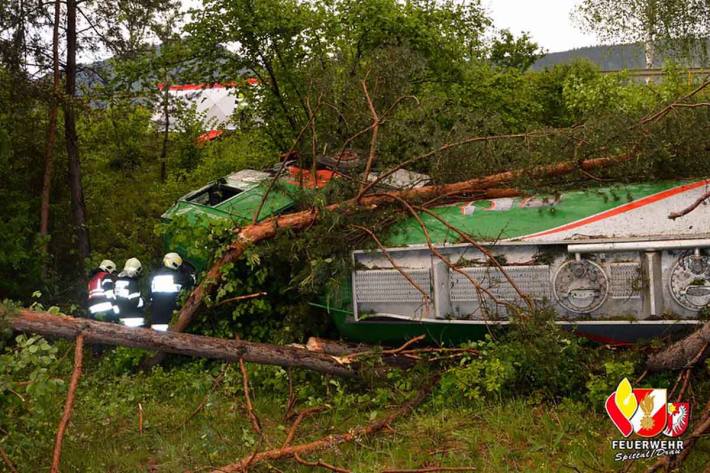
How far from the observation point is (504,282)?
7.05m

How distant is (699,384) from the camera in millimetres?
6289

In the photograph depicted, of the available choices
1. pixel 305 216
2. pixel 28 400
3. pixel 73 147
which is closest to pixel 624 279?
pixel 305 216

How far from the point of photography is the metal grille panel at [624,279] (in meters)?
6.65

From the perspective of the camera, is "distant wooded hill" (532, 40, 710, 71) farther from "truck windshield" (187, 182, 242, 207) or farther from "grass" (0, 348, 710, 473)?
"grass" (0, 348, 710, 473)

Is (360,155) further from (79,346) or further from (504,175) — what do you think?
(79,346)

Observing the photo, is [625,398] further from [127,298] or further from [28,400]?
[127,298]

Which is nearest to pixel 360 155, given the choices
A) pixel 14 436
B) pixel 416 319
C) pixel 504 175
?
pixel 504 175

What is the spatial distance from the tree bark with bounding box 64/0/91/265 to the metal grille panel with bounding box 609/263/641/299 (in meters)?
7.15

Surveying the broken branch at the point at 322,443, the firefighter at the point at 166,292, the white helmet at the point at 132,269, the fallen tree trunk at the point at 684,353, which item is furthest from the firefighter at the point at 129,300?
the fallen tree trunk at the point at 684,353

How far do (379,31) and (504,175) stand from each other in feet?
15.1

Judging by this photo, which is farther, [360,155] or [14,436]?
[360,155]

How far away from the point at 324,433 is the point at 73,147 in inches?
268

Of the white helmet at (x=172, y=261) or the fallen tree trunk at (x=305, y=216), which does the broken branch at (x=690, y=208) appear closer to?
the fallen tree trunk at (x=305, y=216)

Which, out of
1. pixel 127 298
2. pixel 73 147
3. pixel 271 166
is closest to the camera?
pixel 127 298
